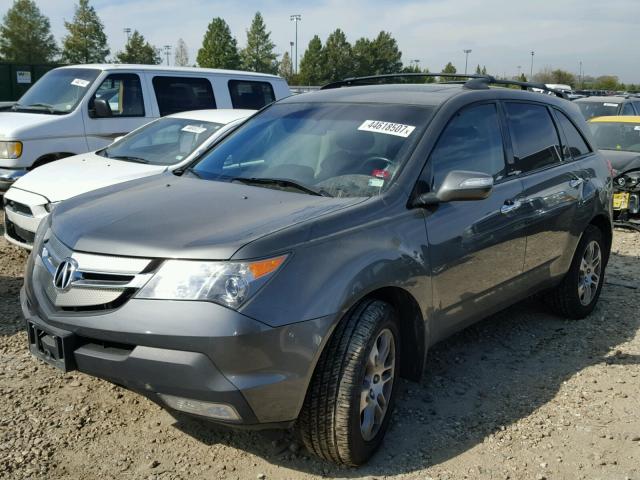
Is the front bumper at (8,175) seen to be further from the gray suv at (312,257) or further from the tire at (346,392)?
the tire at (346,392)

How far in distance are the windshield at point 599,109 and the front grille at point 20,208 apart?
1157 centimetres

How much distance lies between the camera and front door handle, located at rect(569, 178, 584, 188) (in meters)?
4.74

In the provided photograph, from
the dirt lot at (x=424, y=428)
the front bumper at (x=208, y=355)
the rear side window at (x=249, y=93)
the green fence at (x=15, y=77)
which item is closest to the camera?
the front bumper at (x=208, y=355)

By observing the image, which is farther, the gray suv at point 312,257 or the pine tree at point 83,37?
the pine tree at point 83,37

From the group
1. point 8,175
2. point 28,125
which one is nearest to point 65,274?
point 8,175

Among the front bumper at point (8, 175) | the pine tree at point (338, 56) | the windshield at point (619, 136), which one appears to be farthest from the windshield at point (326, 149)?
the pine tree at point (338, 56)

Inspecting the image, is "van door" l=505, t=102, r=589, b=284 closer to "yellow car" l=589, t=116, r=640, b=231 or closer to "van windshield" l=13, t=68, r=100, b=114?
"yellow car" l=589, t=116, r=640, b=231

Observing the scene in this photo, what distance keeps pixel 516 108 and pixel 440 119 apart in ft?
3.29

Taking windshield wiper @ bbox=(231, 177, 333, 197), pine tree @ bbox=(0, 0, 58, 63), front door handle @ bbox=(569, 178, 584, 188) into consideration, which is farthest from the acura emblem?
pine tree @ bbox=(0, 0, 58, 63)

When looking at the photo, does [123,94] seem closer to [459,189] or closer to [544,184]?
[544,184]

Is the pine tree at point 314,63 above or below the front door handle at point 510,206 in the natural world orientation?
above

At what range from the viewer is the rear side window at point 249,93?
9766mm

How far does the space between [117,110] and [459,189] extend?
639 centimetres

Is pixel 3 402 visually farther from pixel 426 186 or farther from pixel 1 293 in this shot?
pixel 426 186
